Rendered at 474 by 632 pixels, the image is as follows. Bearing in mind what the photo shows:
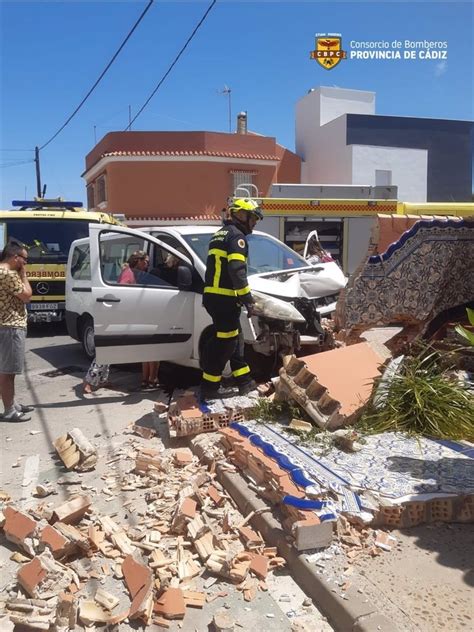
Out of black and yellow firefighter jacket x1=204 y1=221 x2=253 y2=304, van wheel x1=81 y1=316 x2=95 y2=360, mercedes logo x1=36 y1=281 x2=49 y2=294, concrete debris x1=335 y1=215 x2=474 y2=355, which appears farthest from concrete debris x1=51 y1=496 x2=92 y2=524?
mercedes logo x1=36 y1=281 x2=49 y2=294

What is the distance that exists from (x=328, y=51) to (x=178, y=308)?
39.3ft

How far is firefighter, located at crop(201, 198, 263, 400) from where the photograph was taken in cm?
533

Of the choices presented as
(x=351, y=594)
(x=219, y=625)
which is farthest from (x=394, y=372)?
(x=219, y=625)

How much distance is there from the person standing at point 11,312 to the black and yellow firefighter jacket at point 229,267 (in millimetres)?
1814

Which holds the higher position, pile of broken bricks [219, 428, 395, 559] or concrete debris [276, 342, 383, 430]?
concrete debris [276, 342, 383, 430]

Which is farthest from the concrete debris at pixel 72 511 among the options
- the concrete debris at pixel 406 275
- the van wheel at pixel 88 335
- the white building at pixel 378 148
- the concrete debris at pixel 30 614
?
the white building at pixel 378 148

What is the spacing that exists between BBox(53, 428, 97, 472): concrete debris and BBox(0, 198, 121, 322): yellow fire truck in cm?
606

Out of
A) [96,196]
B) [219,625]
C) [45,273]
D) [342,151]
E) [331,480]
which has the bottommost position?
[219,625]

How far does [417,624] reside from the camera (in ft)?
8.31

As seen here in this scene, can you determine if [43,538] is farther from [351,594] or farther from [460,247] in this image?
[460,247]

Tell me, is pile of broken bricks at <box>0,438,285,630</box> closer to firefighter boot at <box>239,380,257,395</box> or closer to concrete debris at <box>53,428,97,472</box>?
concrete debris at <box>53,428,97,472</box>

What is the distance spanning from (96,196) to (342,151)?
10726 millimetres

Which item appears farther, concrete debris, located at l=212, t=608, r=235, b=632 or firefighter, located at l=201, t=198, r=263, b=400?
firefighter, located at l=201, t=198, r=263, b=400

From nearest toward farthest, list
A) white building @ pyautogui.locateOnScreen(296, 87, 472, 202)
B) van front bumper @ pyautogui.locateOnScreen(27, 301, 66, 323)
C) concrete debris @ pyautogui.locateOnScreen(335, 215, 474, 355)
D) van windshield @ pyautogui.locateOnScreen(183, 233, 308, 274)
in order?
concrete debris @ pyautogui.locateOnScreen(335, 215, 474, 355) → van windshield @ pyautogui.locateOnScreen(183, 233, 308, 274) → van front bumper @ pyautogui.locateOnScreen(27, 301, 66, 323) → white building @ pyautogui.locateOnScreen(296, 87, 472, 202)
